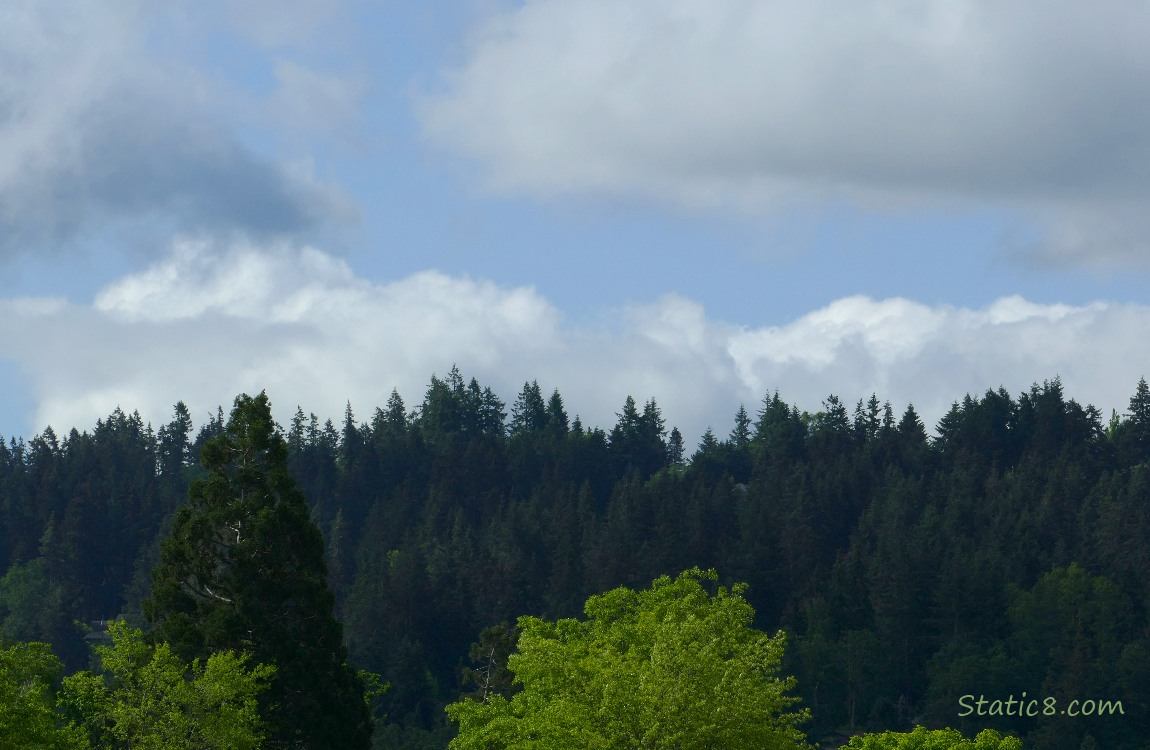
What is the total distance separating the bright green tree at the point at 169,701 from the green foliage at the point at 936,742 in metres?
23.0

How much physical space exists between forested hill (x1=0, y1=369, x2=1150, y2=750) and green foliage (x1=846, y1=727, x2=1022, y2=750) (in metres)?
25.2

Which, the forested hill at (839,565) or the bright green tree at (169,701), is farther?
the forested hill at (839,565)

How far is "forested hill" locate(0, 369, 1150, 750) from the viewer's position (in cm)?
12319

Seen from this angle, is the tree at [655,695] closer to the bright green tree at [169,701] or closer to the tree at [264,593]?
the tree at [264,593]

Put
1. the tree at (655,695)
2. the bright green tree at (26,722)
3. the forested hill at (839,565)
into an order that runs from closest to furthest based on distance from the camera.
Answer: the bright green tree at (26,722) → the tree at (655,695) → the forested hill at (839,565)

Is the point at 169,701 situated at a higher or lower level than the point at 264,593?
lower

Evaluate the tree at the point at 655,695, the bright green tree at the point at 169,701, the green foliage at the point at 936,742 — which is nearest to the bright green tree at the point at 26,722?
the bright green tree at the point at 169,701

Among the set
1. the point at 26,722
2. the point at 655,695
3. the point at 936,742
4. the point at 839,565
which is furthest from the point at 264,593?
the point at 839,565

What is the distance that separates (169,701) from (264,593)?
7.22 meters

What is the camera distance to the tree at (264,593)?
5250 cm

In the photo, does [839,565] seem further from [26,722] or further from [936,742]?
[26,722]

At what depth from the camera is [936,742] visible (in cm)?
6156

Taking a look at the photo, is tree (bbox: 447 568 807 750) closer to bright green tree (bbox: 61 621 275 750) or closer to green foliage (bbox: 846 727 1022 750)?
bright green tree (bbox: 61 621 275 750)

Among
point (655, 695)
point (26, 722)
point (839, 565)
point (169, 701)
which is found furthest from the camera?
point (839, 565)
